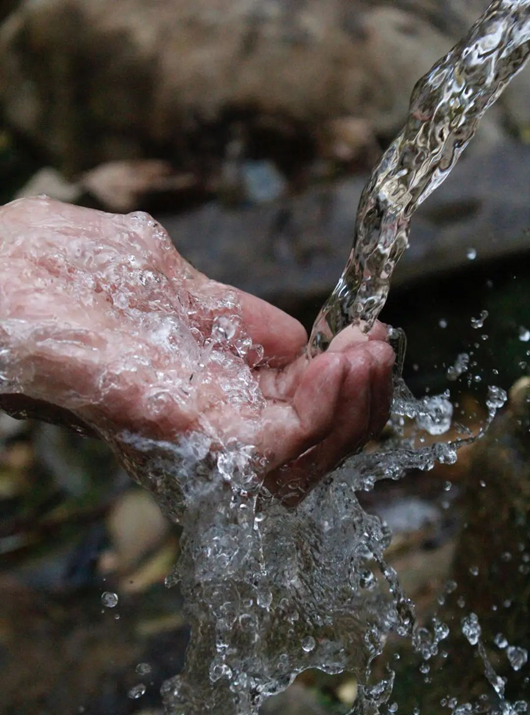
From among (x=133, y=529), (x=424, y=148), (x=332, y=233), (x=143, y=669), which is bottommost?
(x=133, y=529)

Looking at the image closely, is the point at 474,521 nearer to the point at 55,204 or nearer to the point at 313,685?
the point at 313,685

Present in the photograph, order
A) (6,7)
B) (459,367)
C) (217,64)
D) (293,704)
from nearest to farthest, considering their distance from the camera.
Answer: (293,704)
(459,367)
(217,64)
(6,7)

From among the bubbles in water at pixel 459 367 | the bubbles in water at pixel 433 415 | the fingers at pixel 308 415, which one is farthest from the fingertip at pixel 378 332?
the bubbles in water at pixel 459 367

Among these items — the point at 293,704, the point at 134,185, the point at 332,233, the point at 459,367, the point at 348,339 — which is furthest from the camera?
the point at 134,185

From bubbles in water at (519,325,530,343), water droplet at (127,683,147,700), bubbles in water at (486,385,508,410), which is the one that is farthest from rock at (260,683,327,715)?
bubbles in water at (519,325,530,343)

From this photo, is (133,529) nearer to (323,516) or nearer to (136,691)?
(136,691)

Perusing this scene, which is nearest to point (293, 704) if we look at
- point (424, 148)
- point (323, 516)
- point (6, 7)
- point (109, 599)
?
point (109, 599)

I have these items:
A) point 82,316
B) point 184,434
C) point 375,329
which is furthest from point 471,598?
point 82,316

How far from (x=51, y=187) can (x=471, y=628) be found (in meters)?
2.61

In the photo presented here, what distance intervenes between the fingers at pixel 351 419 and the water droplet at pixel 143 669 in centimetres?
115

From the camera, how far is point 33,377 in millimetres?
1028

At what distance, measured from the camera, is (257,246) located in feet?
9.06

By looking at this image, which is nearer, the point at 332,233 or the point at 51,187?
the point at 332,233

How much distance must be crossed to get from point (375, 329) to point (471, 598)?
86 cm
